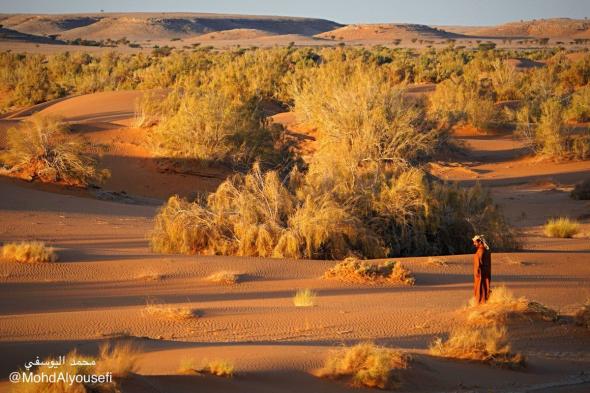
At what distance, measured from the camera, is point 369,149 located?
81.8 feet

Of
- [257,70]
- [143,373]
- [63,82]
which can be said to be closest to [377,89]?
[257,70]

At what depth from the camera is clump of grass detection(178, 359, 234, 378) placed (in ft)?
25.1

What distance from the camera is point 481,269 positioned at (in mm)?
11352

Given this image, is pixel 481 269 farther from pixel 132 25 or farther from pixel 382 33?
pixel 132 25

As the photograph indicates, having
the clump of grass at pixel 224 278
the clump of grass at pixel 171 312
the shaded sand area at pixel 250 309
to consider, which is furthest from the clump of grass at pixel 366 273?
the clump of grass at pixel 171 312

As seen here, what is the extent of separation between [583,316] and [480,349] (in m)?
2.45

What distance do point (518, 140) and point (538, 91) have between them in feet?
26.9

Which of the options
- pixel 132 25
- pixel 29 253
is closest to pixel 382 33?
pixel 132 25

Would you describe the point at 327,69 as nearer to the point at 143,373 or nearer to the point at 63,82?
the point at 63,82

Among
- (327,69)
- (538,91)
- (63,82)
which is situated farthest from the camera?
(63,82)

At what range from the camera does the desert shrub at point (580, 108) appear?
125 ft

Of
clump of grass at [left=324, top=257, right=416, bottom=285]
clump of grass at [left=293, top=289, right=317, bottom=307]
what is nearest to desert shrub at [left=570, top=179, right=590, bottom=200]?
clump of grass at [left=324, top=257, right=416, bottom=285]

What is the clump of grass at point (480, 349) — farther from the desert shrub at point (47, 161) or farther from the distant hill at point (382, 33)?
the distant hill at point (382, 33)

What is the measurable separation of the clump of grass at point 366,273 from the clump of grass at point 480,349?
3.75 meters
